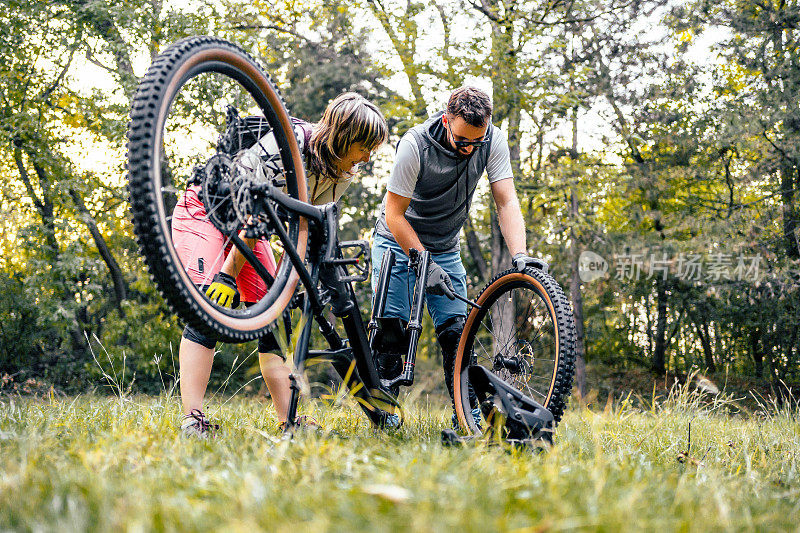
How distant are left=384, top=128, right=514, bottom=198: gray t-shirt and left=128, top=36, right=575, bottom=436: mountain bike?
39 centimetres

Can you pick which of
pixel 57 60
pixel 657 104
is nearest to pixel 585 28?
pixel 657 104

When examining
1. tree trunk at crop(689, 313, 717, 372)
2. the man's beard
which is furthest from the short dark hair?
tree trunk at crop(689, 313, 717, 372)

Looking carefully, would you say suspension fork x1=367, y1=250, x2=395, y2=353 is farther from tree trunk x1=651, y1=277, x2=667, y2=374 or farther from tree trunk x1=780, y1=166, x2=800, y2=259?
tree trunk x1=651, y1=277, x2=667, y2=374

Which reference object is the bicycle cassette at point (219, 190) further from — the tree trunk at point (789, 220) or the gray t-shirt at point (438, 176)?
the tree trunk at point (789, 220)

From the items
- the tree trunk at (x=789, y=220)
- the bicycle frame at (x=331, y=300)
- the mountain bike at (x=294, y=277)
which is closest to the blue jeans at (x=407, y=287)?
the mountain bike at (x=294, y=277)

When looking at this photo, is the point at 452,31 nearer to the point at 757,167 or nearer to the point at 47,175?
the point at 757,167

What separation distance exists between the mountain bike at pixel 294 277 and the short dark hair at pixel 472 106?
634mm

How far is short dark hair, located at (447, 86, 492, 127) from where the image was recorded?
2.70 m

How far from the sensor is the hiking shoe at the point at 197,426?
2.04 metres

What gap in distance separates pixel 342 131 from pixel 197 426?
1.20 metres

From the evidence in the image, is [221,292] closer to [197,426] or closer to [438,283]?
[197,426]

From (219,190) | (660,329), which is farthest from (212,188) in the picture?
(660,329)

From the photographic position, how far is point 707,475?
68.6 inches

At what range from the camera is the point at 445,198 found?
313 centimetres
